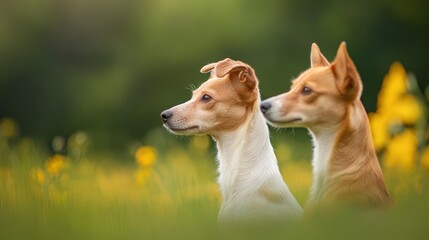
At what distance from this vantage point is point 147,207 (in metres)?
4.59

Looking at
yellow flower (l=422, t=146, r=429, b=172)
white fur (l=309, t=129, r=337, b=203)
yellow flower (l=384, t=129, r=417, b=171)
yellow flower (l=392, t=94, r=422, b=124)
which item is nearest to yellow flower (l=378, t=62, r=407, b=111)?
yellow flower (l=392, t=94, r=422, b=124)

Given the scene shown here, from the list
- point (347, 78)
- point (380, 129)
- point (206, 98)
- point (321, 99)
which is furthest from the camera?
point (380, 129)

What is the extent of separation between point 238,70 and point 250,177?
685 millimetres

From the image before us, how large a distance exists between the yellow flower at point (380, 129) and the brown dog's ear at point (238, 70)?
99cm

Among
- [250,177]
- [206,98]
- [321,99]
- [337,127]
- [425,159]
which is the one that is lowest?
[425,159]

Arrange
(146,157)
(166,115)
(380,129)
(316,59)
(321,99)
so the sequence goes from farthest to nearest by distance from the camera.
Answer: (146,157) → (380,129) → (166,115) → (316,59) → (321,99)

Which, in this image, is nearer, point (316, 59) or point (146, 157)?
point (316, 59)

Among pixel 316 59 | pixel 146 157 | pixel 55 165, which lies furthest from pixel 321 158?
pixel 146 157

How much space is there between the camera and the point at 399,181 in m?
5.02

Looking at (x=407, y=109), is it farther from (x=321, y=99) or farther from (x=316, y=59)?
(x=321, y=99)

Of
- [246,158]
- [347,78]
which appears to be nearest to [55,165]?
[246,158]

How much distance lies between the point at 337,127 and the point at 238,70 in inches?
40.7

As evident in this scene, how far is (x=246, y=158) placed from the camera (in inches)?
186

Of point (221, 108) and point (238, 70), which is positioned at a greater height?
point (238, 70)
